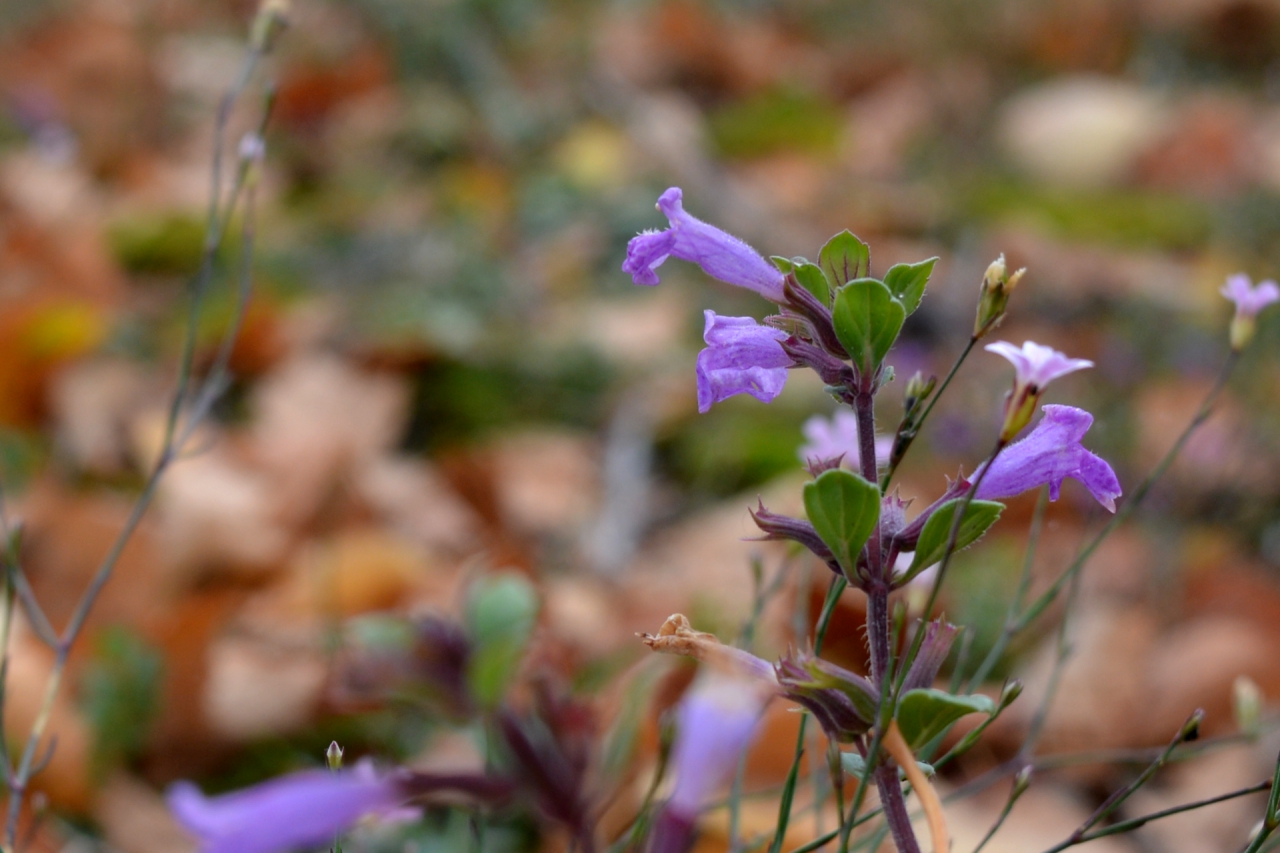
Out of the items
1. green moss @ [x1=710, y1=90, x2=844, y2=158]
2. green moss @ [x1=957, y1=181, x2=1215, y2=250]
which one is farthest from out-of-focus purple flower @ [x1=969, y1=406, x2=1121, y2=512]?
green moss @ [x1=710, y1=90, x2=844, y2=158]

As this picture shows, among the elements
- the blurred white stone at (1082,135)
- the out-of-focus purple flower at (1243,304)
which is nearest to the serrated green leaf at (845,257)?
the out-of-focus purple flower at (1243,304)

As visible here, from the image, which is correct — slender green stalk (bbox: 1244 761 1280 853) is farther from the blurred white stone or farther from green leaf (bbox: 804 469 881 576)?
the blurred white stone

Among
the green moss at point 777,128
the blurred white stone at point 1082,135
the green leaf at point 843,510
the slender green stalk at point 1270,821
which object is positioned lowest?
the blurred white stone at point 1082,135

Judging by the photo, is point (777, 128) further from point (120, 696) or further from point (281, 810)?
point (281, 810)

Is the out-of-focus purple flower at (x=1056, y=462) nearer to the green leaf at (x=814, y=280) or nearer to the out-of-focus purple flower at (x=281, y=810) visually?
the green leaf at (x=814, y=280)

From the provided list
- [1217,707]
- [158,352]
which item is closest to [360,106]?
[158,352]
